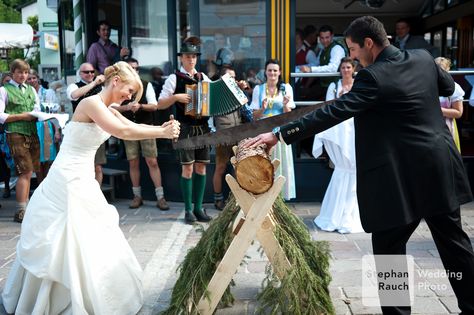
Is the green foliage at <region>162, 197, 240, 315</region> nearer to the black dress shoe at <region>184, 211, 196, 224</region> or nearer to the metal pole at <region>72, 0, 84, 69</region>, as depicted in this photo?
the black dress shoe at <region>184, 211, 196, 224</region>

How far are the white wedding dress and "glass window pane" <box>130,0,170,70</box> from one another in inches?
155

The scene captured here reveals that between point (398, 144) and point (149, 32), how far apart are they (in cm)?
540

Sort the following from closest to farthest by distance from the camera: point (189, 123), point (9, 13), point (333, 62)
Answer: point (189, 123), point (333, 62), point (9, 13)

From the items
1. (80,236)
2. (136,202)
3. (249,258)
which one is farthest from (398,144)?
(136,202)

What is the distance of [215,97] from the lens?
602 cm

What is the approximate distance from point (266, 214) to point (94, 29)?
251 inches

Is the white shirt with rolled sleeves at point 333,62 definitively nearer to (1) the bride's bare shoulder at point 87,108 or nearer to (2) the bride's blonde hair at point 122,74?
(2) the bride's blonde hair at point 122,74

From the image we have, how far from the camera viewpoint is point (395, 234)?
→ 10.7 feet

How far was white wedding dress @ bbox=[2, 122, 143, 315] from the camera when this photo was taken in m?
3.61

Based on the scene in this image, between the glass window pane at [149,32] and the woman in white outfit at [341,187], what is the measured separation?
2750mm

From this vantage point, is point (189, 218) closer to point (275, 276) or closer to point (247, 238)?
point (275, 276)

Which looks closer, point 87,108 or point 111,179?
point 87,108

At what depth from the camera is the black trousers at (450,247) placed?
3.26 metres

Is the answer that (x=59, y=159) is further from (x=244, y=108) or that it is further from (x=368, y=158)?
(x=244, y=108)
